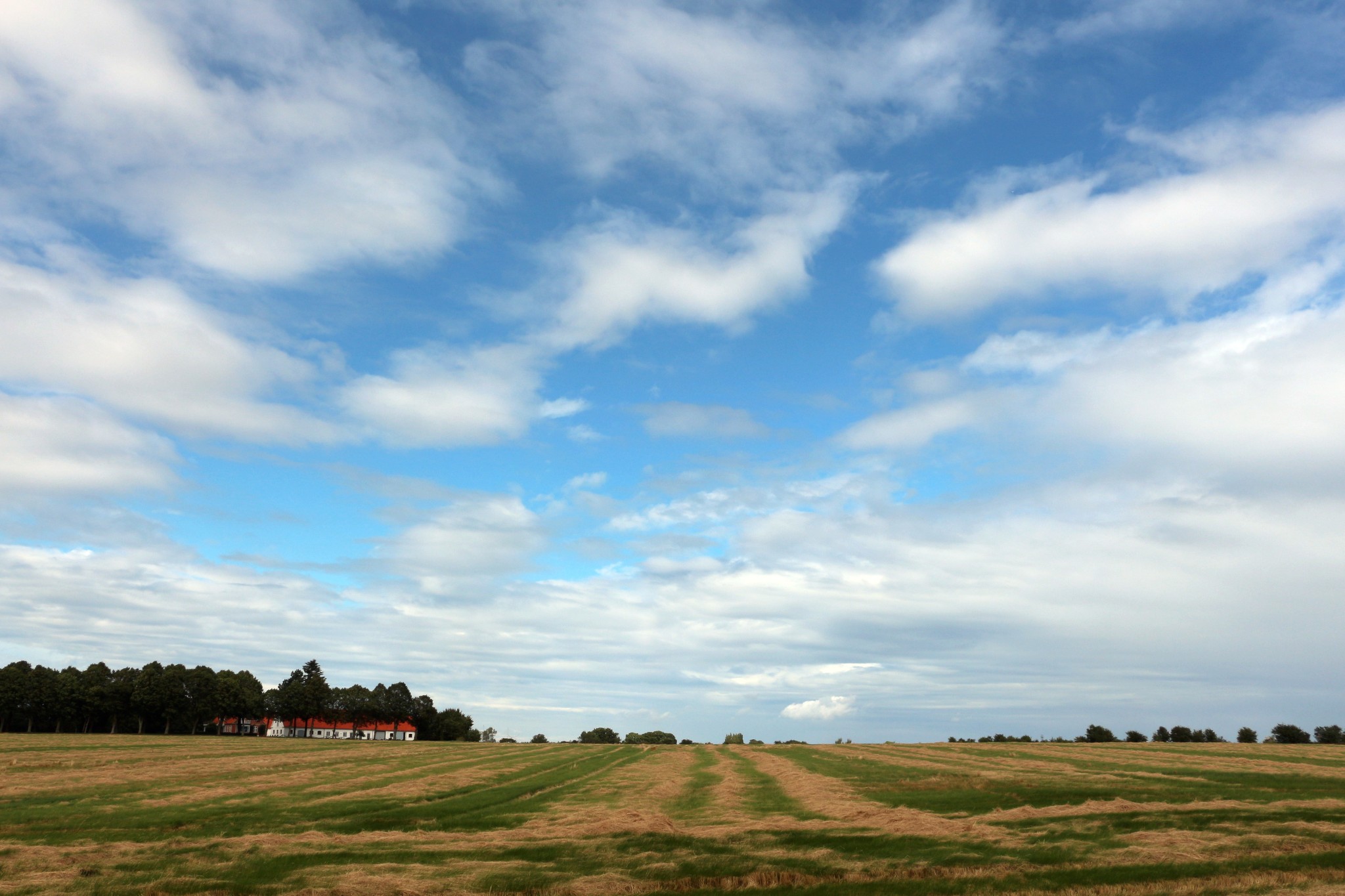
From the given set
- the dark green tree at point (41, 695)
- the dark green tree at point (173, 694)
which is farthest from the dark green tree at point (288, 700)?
the dark green tree at point (41, 695)

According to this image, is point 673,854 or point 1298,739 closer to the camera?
point 673,854

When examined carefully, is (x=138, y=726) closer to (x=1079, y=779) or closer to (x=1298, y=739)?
(x=1079, y=779)

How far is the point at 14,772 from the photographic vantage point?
56438 mm

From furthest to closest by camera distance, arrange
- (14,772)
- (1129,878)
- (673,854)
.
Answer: (14,772), (673,854), (1129,878)

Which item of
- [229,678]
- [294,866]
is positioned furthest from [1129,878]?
[229,678]

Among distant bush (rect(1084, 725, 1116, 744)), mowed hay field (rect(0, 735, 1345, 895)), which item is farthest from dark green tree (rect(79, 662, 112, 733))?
distant bush (rect(1084, 725, 1116, 744))

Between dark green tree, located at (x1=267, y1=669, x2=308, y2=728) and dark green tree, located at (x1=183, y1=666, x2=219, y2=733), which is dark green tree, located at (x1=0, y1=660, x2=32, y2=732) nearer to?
dark green tree, located at (x1=183, y1=666, x2=219, y2=733)

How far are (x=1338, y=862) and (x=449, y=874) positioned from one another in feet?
87.4

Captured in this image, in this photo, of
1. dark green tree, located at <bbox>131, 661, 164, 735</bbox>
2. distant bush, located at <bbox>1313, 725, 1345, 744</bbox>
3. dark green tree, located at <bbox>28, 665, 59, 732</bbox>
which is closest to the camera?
distant bush, located at <bbox>1313, 725, 1345, 744</bbox>

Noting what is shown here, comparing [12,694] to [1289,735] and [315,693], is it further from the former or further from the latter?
[1289,735]

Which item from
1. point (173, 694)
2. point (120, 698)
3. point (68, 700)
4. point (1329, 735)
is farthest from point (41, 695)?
point (1329, 735)

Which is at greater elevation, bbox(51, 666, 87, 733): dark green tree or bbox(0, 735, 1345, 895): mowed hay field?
bbox(0, 735, 1345, 895): mowed hay field

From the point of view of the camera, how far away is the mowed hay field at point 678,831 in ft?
72.5

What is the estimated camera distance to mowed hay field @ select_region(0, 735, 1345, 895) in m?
22.1
